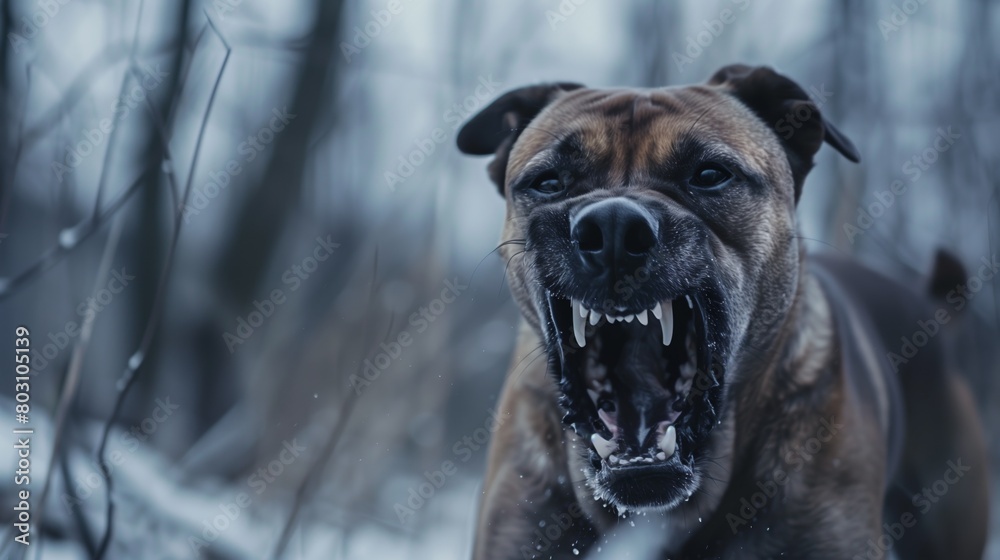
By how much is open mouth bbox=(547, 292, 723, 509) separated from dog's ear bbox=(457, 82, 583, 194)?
69 centimetres

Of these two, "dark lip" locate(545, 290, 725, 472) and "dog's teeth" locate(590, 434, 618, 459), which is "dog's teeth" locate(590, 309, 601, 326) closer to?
"dark lip" locate(545, 290, 725, 472)

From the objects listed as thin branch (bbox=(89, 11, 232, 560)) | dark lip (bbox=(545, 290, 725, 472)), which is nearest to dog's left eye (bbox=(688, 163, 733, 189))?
dark lip (bbox=(545, 290, 725, 472))

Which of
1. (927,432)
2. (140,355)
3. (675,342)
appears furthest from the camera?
(927,432)

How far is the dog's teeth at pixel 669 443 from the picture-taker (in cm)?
237

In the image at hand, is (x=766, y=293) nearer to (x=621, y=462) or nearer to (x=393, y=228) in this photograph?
(x=621, y=462)

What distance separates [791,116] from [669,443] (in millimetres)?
1130

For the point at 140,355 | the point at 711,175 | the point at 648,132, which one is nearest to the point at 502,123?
the point at 648,132

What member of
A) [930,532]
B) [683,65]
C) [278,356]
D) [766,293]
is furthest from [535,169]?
[683,65]

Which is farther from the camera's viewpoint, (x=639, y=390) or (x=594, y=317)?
(x=639, y=390)

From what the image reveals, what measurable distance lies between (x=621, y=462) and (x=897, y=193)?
4626mm

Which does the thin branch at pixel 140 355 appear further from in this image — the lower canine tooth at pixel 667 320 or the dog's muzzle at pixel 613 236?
the lower canine tooth at pixel 667 320

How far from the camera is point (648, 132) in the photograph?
248 cm

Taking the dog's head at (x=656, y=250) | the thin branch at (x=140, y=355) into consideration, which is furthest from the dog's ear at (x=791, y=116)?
the thin branch at (x=140, y=355)

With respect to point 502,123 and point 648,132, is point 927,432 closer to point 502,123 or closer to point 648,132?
point 648,132
